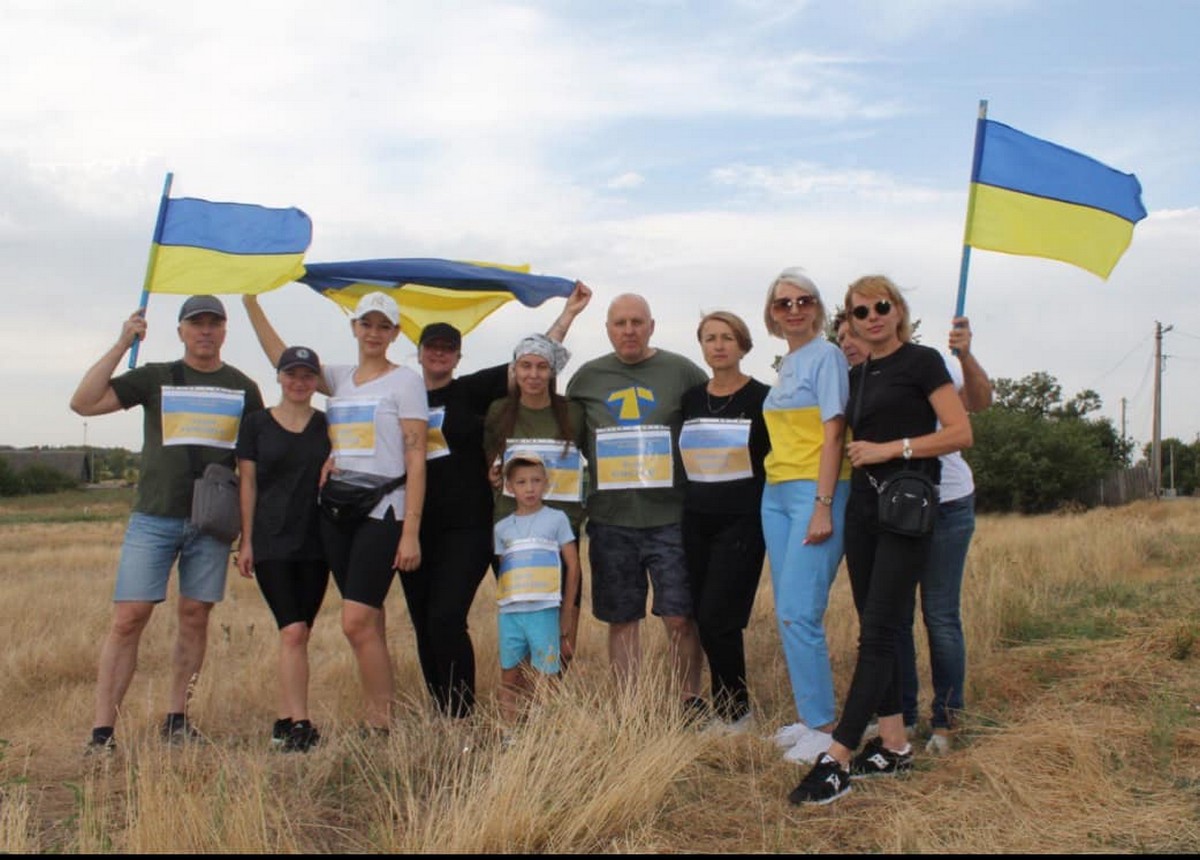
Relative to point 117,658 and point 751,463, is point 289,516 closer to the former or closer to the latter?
point 117,658

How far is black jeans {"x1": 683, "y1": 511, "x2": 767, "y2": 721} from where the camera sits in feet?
17.9

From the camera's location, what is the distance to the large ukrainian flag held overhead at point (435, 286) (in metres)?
7.09

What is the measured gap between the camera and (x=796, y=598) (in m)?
5.06

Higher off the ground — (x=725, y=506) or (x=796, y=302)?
(x=796, y=302)

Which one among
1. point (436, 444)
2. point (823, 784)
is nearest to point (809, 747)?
point (823, 784)

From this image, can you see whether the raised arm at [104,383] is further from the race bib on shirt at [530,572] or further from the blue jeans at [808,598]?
the blue jeans at [808,598]

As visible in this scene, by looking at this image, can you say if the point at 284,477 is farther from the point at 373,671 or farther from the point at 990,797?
the point at 990,797

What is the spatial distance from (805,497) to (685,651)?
1250 mm

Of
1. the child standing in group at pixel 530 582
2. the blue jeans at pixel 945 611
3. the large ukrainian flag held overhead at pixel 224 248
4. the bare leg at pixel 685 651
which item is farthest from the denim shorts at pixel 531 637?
the large ukrainian flag held overhead at pixel 224 248

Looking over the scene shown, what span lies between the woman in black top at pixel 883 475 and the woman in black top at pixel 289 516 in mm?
2625

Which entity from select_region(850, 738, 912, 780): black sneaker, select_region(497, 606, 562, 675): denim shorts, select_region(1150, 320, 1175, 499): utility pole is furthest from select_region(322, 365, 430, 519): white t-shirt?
select_region(1150, 320, 1175, 499): utility pole

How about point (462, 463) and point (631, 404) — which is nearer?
point (462, 463)

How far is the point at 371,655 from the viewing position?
17.7 feet

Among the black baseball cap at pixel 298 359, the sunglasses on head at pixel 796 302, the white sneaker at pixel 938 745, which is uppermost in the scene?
the sunglasses on head at pixel 796 302
